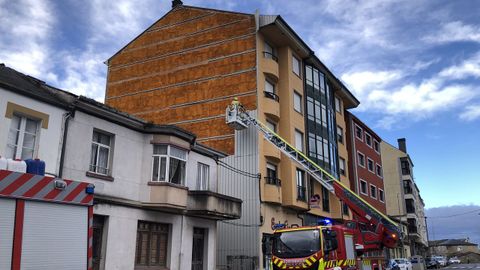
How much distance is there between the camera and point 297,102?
32812 millimetres

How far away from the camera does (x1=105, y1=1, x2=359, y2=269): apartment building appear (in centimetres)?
2738

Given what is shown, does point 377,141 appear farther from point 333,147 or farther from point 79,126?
point 79,126

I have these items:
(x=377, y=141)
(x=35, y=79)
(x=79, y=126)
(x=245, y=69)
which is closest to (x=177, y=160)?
(x=79, y=126)

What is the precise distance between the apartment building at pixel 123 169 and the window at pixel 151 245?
40 millimetres

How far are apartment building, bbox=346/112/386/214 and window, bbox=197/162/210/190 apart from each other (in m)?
25.1

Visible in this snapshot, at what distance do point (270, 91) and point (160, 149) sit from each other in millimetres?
13565

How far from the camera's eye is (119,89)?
35656mm

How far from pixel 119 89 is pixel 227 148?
1212cm

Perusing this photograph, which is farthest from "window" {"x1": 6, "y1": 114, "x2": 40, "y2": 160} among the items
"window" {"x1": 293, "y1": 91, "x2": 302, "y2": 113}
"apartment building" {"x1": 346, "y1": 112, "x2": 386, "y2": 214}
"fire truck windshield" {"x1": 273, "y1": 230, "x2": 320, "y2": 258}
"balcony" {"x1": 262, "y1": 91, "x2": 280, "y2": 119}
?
"apartment building" {"x1": 346, "y1": 112, "x2": 386, "y2": 214}

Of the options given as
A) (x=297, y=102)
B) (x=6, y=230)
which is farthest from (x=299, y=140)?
(x=6, y=230)

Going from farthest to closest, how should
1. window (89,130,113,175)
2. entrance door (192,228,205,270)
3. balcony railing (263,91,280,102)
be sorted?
1. balcony railing (263,91,280,102)
2. entrance door (192,228,205,270)
3. window (89,130,113,175)

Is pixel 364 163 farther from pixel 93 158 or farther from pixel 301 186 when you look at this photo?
pixel 93 158

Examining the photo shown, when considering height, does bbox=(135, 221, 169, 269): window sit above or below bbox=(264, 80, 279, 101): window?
below

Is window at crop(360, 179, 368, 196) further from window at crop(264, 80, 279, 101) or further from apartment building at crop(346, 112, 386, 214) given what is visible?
window at crop(264, 80, 279, 101)
